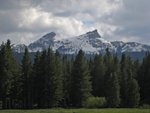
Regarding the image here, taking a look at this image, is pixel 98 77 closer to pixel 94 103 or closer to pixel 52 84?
pixel 94 103

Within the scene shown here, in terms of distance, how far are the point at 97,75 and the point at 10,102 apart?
31.6 m

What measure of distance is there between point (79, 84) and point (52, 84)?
28.1 ft

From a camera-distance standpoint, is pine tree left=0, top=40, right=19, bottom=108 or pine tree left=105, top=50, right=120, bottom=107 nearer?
pine tree left=0, top=40, right=19, bottom=108

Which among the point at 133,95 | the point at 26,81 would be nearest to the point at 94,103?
the point at 133,95

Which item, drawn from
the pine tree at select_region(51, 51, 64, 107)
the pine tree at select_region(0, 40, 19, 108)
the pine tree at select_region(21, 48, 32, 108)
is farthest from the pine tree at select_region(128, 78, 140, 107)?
the pine tree at select_region(0, 40, 19, 108)

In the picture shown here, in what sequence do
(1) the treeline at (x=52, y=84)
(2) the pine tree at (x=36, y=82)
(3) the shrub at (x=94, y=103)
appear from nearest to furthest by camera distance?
(1) the treeline at (x=52, y=84), (2) the pine tree at (x=36, y=82), (3) the shrub at (x=94, y=103)

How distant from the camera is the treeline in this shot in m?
111

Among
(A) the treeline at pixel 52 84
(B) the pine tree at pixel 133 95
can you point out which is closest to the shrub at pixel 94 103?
(A) the treeline at pixel 52 84

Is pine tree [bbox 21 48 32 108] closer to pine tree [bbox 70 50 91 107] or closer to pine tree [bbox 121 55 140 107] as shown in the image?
pine tree [bbox 70 50 91 107]

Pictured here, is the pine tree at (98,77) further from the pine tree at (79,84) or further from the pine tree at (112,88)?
the pine tree at (79,84)

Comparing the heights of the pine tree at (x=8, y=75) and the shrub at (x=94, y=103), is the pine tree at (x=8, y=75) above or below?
above

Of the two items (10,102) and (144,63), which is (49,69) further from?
(144,63)

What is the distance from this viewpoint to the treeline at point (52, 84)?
111 m

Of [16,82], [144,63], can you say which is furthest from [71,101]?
[144,63]
